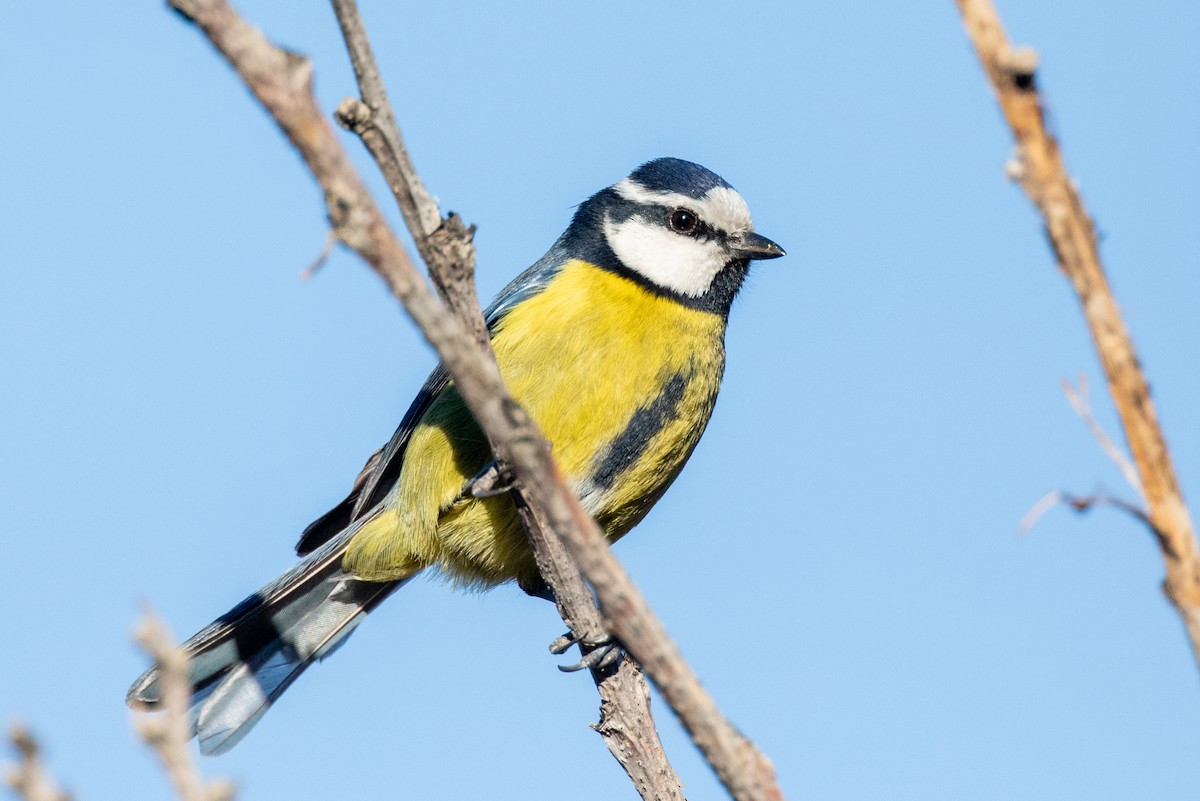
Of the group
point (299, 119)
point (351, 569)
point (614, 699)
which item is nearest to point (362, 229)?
point (299, 119)

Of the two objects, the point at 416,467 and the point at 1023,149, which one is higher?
the point at 416,467

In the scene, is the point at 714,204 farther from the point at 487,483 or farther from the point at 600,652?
the point at 600,652

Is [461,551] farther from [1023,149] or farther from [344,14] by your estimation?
[1023,149]

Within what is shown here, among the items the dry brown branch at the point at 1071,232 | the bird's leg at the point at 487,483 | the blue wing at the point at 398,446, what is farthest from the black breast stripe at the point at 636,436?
the dry brown branch at the point at 1071,232

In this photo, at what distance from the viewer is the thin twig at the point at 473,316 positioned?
223 cm

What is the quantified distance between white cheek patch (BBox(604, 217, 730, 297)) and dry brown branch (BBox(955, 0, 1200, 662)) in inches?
143

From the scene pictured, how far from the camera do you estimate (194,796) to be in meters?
1.11

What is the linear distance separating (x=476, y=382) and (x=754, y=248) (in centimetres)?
363

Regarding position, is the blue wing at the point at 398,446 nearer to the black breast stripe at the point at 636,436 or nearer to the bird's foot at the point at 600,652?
the black breast stripe at the point at 636,436

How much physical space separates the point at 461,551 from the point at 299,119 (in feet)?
10.6

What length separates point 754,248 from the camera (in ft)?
16.8

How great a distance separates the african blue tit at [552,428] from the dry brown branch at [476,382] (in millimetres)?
2599

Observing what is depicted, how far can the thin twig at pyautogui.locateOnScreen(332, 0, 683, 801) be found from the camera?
2.23m

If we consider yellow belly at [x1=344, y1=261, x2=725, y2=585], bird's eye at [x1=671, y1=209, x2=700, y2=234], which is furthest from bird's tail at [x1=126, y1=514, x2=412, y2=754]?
bird's eye at [x1=671, y1=209, x2=700, y2=234]
